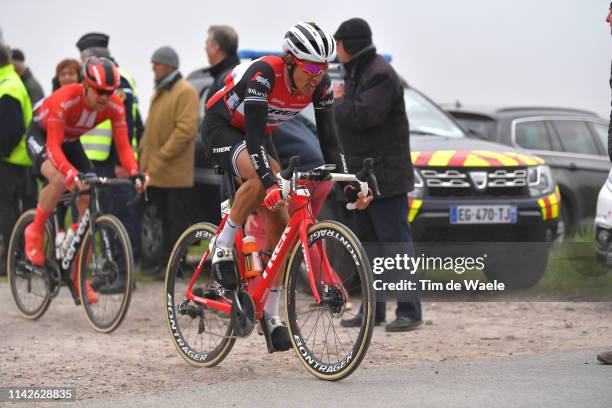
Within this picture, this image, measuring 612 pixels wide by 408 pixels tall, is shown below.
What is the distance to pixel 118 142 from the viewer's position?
30.9 ft

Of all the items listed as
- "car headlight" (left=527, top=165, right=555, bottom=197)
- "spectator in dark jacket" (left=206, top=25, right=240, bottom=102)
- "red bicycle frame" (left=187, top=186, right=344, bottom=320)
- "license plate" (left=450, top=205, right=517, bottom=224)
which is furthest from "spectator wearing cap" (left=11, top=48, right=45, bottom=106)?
"red bicycle frame" (left=187, top=186, right=344, bottom=320)

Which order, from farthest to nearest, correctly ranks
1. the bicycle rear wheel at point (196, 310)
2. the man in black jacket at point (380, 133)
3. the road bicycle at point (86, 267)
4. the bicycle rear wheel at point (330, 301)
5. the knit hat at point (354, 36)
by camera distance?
the road bicycle at point (86, 267) → the knit hat at point (354, 36) → the man in black jacket at point (380, 133) → the bicycle rear wheel at point (196, 310) → the bicycle rear wheel at point (330, 301)

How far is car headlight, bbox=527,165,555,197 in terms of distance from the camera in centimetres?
1049

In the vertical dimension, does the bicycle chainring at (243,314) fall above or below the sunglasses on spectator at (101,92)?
below

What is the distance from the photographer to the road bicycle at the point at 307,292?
6566mm

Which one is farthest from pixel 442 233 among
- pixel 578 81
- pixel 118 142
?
pixel 578 81

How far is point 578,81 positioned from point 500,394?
35.5 feet

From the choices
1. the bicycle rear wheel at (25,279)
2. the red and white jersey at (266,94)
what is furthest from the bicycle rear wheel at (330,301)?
the bicycle rear wheel at (25,279)

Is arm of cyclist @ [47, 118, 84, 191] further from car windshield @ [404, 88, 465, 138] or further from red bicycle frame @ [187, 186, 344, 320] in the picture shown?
car windshield @ [404, 88, 465, 138]

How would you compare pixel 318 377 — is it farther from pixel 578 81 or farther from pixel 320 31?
pixel 578 81

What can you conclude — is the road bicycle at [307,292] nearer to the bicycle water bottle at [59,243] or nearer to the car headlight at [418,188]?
the bicycle water bottle at [59,243]

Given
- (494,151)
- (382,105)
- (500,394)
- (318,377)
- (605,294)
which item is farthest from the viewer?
(494,151)

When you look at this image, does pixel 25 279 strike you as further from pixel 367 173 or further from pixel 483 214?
pixel 367 173

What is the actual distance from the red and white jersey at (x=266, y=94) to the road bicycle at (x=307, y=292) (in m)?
0.40
